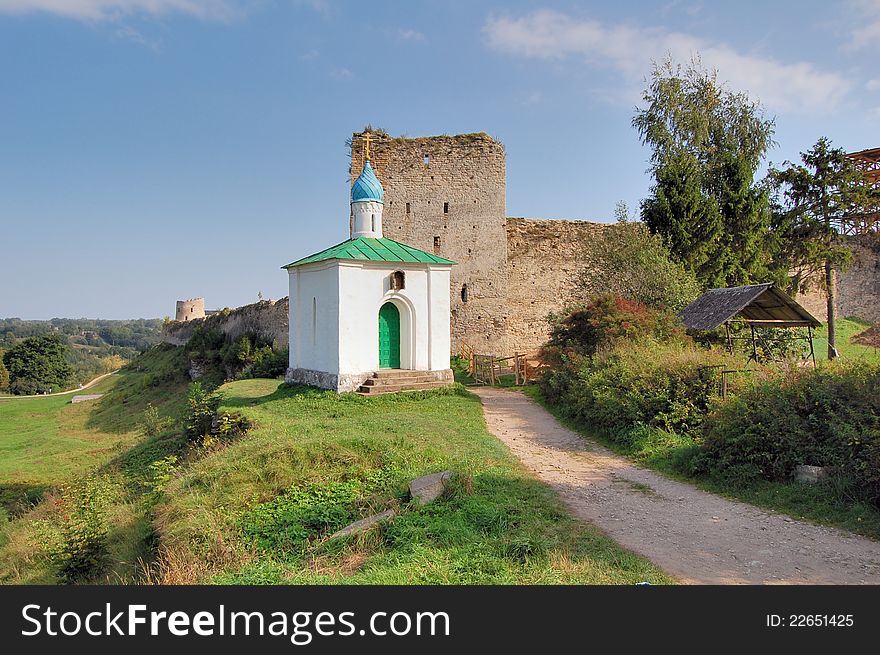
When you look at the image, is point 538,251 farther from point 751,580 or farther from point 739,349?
point 751,580

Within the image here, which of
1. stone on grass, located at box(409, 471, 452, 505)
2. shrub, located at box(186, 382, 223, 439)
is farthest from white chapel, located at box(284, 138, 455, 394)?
stone on grass, located at box(409, 471, 452, 505)

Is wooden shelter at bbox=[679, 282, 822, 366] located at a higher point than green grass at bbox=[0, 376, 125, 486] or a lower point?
higher

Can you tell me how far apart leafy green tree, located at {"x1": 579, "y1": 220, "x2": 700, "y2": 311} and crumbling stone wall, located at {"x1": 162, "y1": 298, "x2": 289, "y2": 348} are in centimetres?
1107

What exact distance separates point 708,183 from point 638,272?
21.7 feet

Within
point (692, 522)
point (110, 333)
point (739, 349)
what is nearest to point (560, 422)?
point (739, 349)

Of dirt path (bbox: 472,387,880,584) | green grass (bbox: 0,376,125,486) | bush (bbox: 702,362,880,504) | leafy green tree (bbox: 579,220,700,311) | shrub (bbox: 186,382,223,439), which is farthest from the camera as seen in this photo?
leafy green tree (bbox: 579,220,700,311)

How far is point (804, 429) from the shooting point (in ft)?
23.7

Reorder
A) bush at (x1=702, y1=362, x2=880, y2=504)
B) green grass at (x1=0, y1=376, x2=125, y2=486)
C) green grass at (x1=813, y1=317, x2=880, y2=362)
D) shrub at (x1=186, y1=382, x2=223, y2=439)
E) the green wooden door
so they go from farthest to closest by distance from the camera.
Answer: green grass at (x1=813, y1=317, x2=880, y2=362) → the green wooden door → green grass at (x1=0, y1=376, x2=125, y2=486) → shrub at (x1=186, y1=382, x2=223, y2=439) → bush at (x1=702, y1=362, x2=880, y2=504)

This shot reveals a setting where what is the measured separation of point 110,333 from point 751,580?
559ft

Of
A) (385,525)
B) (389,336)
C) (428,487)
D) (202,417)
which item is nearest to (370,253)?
(389,336)

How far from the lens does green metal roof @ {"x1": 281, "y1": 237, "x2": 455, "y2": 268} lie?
13.8 meters

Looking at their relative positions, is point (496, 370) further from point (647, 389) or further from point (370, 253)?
point (647, 389)

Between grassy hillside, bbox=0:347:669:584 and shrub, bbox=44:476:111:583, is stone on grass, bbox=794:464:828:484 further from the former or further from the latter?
shrub, bbox=44:476:111:583

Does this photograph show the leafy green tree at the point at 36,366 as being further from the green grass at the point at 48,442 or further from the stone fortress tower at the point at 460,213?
the stone fortress tower at the point at 460,213
